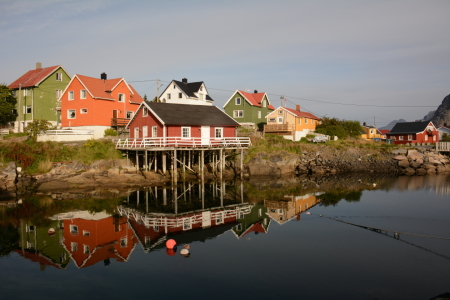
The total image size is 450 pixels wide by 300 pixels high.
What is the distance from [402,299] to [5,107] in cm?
4765

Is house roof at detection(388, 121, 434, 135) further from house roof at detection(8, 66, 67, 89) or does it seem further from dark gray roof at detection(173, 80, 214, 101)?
house roof at detection(8, 66, 67, 89)

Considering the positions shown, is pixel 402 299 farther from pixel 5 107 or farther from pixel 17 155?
pixel 5 107

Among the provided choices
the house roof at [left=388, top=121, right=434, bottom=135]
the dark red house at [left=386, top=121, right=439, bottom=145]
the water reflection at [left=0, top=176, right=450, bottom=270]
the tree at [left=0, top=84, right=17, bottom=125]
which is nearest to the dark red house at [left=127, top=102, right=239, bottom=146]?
the water reflection at [left=0, top=176, right=450, bottom=270]

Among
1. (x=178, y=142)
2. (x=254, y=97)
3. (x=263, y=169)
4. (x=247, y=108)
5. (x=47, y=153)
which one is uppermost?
(x=254, y=97)

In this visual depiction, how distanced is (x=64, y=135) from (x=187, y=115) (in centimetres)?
1338

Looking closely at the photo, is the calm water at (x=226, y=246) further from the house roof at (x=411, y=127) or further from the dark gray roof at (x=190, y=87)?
the house roof at (x=411, y=127)

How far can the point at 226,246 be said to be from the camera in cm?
1659

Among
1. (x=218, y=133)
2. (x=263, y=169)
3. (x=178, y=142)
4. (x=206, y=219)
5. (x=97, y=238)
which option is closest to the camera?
(x=97, y=238)

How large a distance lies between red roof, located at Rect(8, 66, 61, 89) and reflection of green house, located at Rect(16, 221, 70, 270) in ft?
107

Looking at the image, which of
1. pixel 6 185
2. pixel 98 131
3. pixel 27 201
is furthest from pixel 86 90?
pixel 27 201

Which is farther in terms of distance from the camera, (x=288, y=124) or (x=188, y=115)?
(x=288, y=124)

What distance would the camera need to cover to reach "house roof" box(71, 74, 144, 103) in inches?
1661

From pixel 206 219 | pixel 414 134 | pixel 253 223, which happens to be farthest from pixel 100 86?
pixel 414 134

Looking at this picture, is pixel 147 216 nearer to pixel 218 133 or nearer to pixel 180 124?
pixel 180 124
